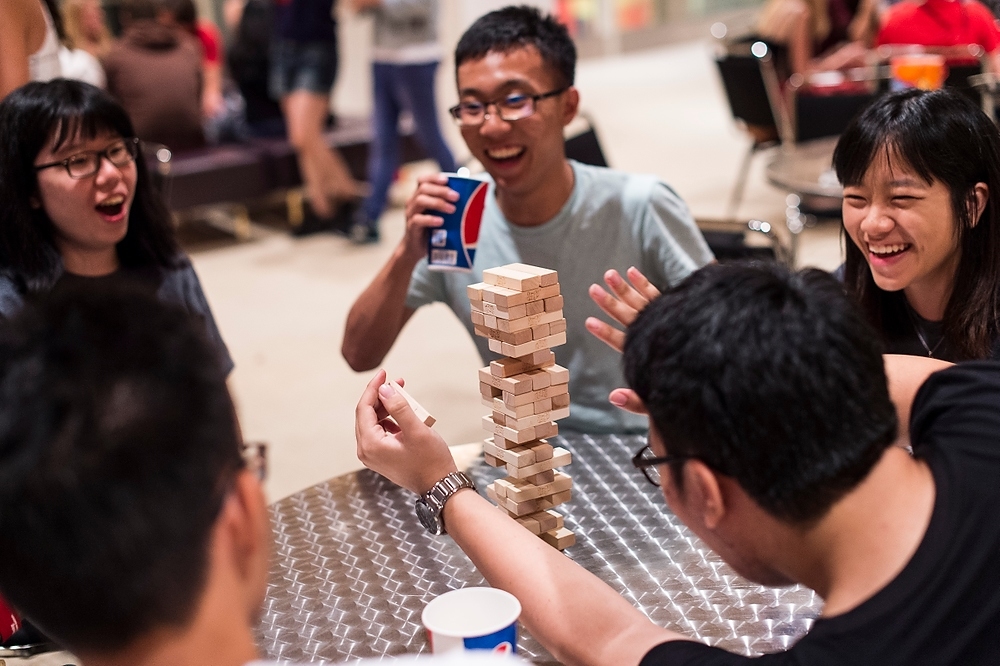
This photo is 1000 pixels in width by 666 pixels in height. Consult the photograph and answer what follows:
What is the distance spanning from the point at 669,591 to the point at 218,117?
6.10 meters

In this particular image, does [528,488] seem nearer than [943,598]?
No

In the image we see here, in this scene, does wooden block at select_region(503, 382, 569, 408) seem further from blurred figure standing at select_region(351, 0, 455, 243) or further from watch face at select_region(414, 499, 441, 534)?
blurred figure standing at select_region(351, 0, 455, 243)

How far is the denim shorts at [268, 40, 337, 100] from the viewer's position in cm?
602

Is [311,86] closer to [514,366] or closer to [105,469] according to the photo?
[514,366]

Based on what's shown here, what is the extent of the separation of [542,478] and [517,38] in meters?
1.18

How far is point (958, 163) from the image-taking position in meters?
1.89

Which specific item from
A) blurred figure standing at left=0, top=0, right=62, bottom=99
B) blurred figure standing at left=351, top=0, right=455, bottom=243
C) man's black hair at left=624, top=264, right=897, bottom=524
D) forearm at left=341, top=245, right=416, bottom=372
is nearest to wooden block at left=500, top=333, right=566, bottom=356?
man's black hair at left=624, top=264, right=897, bottom=524

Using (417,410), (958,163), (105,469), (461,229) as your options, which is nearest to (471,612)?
(417,410)

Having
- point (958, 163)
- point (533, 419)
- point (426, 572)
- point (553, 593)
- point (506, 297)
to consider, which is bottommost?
point (426, 572)

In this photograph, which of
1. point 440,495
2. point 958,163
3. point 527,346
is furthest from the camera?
point 958,163

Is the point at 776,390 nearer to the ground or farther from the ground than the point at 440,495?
farther from the ground

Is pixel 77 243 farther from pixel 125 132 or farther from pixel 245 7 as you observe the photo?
pixel 245 7

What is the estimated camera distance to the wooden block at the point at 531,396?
1.60 meters

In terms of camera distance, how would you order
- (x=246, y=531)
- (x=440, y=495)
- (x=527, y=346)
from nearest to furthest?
1. (x=246, y=531)
2. (x=440, y=495)
3. (x=527, y=346)
